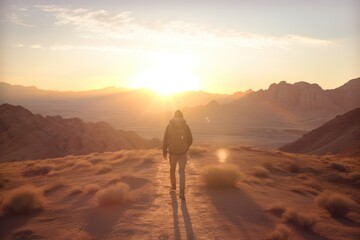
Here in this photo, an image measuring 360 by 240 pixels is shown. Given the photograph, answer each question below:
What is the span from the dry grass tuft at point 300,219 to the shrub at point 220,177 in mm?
3050

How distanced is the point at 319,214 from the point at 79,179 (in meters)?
8.96

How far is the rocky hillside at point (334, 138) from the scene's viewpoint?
43.8 meters

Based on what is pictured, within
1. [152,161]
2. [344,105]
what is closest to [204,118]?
[344,105]

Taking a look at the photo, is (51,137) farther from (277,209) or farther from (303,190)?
(277,209)

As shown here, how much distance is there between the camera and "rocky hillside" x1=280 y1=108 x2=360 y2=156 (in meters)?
43.8

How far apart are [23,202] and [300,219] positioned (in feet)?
23.0

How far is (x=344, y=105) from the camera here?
146 meters

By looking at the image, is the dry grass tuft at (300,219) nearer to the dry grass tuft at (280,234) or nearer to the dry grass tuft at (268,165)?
the dry grass tuft at (280,234)

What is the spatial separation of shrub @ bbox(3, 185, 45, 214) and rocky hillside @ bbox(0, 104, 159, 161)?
38220 mm

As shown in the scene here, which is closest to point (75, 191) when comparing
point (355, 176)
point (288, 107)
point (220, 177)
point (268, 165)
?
point (220, 177)

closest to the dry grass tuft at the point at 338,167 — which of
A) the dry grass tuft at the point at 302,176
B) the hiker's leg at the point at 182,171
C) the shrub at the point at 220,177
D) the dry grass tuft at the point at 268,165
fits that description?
the dry grass tuft at the point at 302,176

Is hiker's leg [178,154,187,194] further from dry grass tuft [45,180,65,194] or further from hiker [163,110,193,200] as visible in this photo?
dry grass tuft [45,180,65,194]

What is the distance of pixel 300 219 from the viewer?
28.5 ft

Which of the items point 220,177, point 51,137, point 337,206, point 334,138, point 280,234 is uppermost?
point 220,177
